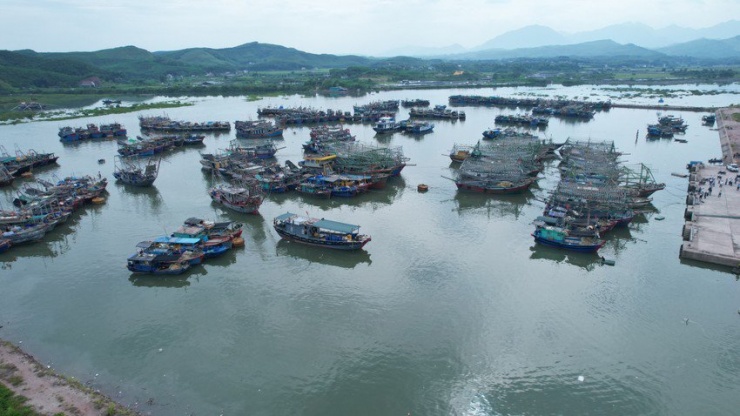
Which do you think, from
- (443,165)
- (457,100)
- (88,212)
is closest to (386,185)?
(443,165)

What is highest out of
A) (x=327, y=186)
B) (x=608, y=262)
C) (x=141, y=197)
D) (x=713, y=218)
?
(x=327, y=186)

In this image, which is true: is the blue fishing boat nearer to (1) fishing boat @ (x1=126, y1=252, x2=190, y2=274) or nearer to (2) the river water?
(1) fishing boat @ (x1=126, y1=252, x2=190, y2=274)

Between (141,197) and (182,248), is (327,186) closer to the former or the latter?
(182,248)

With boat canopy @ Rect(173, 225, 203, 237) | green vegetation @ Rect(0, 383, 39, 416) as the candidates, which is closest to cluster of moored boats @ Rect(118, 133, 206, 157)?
boat canopy @ Rect(173, 225, 203, 237)

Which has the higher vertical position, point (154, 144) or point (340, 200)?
point (154, 144)

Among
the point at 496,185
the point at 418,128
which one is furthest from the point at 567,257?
the point at 418,128

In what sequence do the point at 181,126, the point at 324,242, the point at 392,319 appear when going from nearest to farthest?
1. the point at 392,319
2. the point at 324,242
3. the point at 181,126

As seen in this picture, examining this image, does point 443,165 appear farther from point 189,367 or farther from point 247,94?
point 247,94
